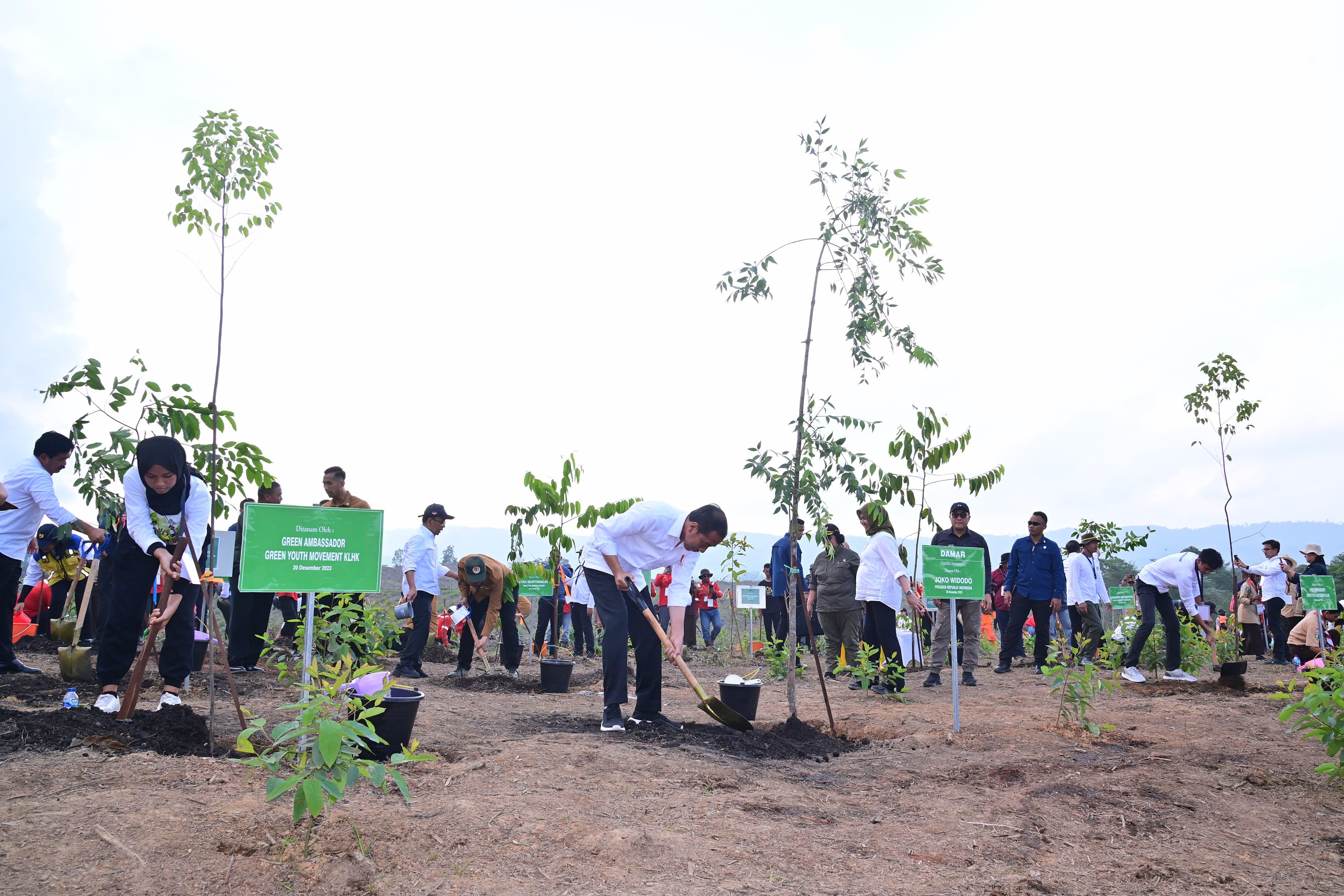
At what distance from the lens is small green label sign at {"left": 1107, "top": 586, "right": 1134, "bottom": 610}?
11.0 metres

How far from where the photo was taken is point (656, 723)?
5871mm

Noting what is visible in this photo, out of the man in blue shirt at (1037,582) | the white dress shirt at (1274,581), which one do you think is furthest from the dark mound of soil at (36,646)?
the white dress shirt at (1274,581)

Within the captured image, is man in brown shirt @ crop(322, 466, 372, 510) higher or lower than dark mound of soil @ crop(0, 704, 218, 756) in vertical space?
higher

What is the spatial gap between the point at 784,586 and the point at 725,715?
16.7 ft

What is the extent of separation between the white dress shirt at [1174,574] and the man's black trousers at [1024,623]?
4.35 ft

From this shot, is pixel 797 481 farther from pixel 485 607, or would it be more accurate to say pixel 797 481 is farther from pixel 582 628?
pixel 582 628

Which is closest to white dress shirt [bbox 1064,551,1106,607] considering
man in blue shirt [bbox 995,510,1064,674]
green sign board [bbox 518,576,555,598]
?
man in blue shirt [bbox 995,510,1064,674]

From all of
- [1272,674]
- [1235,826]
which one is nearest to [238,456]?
[1235,826]

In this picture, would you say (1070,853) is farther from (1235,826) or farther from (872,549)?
(872,549)

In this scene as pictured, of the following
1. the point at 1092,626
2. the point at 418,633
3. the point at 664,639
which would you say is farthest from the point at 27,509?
the point at 1092,626

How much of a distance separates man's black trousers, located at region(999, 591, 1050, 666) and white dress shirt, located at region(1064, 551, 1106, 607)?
0.87 m

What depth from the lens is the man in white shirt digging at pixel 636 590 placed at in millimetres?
5652

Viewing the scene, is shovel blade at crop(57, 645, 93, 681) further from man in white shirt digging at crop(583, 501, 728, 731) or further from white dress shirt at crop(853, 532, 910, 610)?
white dress shirt at crop(853, 532, 910, 610)

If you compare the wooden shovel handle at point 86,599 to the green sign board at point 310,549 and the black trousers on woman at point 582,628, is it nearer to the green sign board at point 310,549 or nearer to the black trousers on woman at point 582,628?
the green sign board at point 310,549
